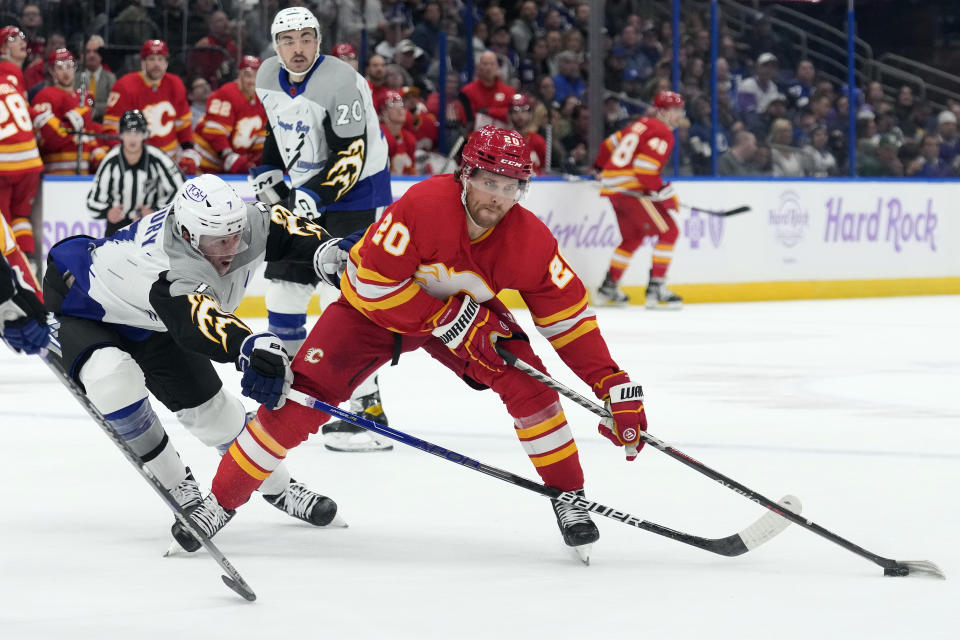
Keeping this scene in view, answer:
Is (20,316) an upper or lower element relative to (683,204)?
upper

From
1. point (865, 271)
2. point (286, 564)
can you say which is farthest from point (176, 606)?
point (865, 271)

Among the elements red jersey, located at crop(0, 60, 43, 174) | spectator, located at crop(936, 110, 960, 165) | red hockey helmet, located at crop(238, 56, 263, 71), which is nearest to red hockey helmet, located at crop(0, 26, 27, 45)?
red jersey, located at crop(0, 60, 43, 174)

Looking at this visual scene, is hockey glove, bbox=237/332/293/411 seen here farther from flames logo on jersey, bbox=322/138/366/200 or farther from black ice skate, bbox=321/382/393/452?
flames logo on jersey, bbox=322/138/366/200

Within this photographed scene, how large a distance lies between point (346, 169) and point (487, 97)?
17.0 feet

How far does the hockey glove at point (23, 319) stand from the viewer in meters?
2.91

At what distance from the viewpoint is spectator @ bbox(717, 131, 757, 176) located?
33.9 feet

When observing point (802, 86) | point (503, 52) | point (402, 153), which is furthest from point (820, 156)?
point (402, 153)

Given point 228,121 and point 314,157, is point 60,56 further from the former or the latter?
Answer: point 314,157

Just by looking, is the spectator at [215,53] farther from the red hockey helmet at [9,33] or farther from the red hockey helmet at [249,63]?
the red hockey helmet at [9,33]

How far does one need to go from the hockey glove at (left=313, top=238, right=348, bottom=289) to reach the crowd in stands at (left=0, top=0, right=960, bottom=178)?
4.99 meters

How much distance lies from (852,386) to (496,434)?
6.15ft

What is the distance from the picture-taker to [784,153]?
35.0ft

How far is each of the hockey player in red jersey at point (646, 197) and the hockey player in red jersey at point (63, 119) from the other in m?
3.35

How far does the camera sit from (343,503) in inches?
138
